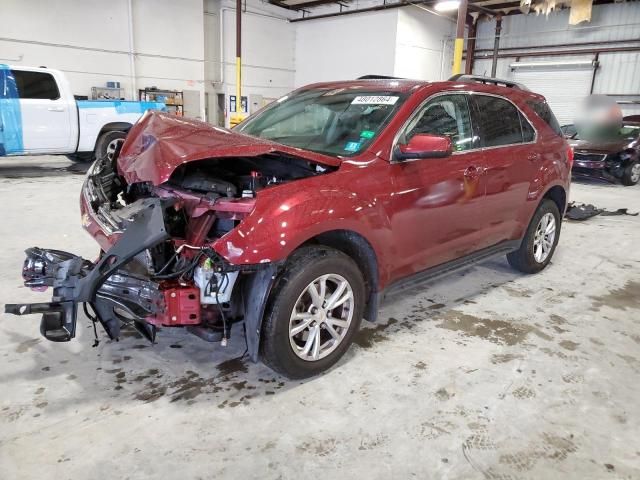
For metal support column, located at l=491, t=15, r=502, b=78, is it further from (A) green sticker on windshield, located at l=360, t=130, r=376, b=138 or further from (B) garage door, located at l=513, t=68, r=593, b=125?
(A) green sticker on windshield, located at l=360, t=130, r=376, b=138

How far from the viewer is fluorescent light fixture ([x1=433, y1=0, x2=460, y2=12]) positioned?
13.8 metres

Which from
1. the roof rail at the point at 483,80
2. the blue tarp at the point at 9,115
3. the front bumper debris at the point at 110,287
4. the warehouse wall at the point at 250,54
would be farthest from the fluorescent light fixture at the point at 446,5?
the front bumper debris at the point at 110,287

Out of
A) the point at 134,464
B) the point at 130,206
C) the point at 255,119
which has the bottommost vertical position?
the point at 134,464

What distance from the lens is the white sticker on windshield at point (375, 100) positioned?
2.88 meters

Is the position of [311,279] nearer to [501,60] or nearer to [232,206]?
[232,206]

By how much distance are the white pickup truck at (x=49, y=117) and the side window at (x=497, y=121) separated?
246 inches

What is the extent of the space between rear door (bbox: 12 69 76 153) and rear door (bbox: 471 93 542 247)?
7754 mm

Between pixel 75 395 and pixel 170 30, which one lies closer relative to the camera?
pixel 75 395

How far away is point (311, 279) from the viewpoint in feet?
7.50

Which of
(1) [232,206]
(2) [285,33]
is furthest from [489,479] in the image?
(2) [285,33]

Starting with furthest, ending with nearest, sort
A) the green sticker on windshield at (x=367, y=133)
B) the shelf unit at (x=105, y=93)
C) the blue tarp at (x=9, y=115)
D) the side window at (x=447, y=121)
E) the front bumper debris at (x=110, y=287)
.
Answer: the shelf unit at (x=105, y=93) < the blue tarp at (x=9, y=115) < the side window at (x=447, y=121) < the green sticker on windshield at (x=367, y=133) < the front bumper debris at (x=110, y=287)

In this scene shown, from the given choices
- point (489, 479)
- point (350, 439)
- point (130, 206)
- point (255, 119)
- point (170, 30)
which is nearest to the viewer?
point (489, 479)

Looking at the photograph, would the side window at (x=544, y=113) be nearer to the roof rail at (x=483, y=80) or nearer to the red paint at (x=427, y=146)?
the roof rail at (x=483, y=80)

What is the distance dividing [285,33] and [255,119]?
52.7 ft
